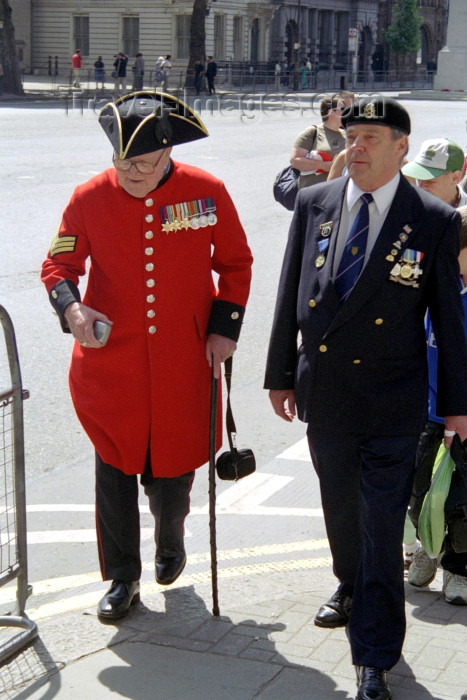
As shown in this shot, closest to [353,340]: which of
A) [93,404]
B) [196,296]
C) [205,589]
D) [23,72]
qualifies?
[196,296]

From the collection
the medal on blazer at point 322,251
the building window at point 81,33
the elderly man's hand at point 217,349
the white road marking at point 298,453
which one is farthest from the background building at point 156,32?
the medal on blazer at point 322,251

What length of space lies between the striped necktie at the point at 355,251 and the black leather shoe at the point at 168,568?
131 centimetres

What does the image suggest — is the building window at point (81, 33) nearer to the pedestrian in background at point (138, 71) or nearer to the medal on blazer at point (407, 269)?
the pedestrian in background at point (138, 71)

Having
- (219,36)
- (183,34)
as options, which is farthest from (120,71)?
(219,36)

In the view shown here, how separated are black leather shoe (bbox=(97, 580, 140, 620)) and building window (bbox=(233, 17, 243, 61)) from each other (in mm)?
64660

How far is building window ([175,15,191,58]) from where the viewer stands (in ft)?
201

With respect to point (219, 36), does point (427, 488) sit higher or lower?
lower

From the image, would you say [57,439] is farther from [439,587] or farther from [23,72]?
[23,72]

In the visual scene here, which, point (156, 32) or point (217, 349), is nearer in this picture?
point (217, 349)

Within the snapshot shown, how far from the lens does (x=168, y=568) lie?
4.18m

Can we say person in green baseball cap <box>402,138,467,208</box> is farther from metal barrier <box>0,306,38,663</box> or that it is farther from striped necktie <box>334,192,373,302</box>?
metal barrier <box>0,306,38,663</box>

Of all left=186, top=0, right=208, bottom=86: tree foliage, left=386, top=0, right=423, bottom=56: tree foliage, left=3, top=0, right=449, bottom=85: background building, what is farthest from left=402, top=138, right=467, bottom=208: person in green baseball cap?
left=386, top=0, right=423, bottom=56: tree foliage

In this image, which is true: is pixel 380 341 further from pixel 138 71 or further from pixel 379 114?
pixel 138 71

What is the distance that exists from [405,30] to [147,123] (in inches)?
3142
